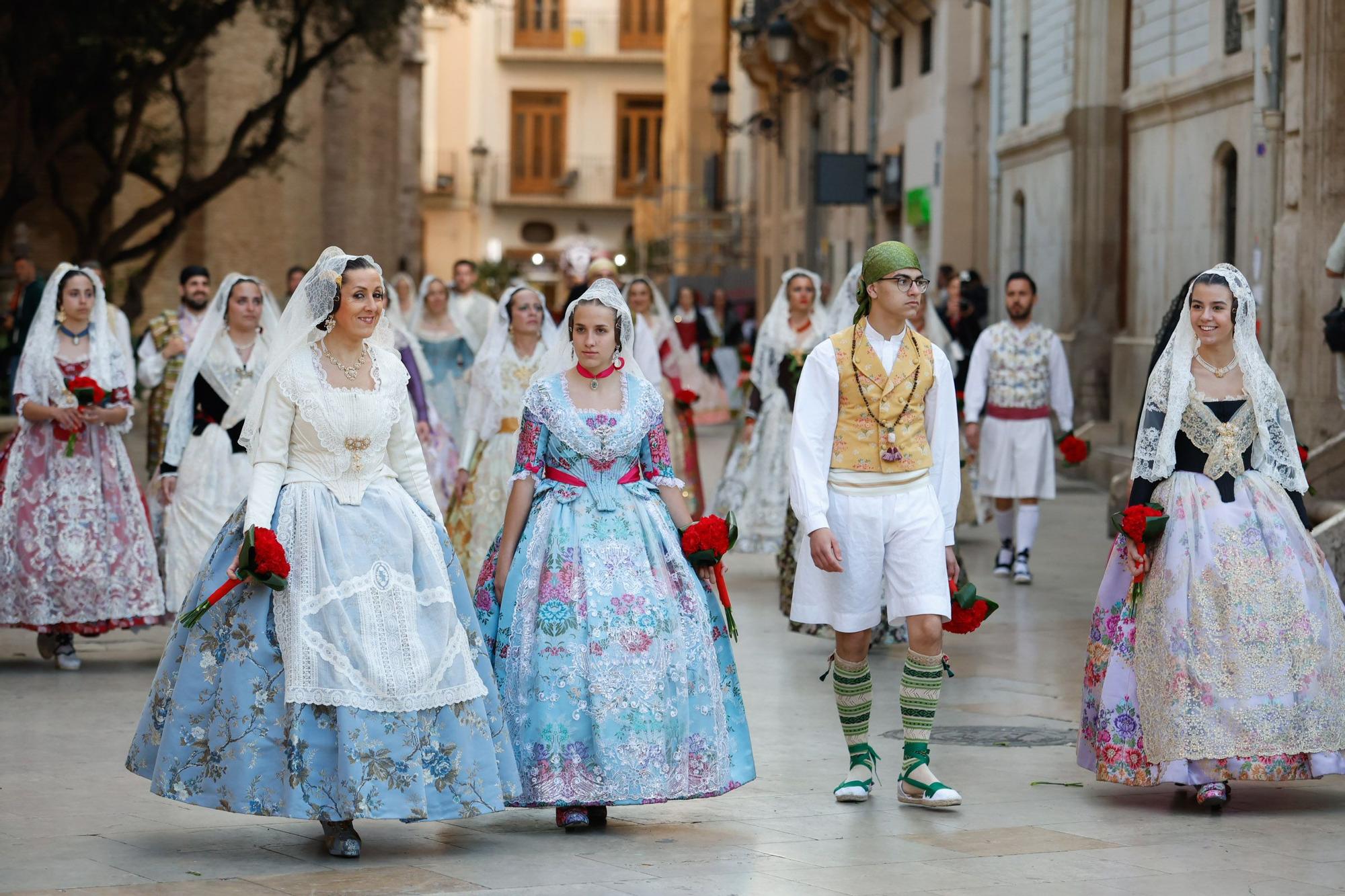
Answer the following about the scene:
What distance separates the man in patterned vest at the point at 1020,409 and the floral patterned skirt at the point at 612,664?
22.6ft

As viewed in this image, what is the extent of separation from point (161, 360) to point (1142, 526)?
6177 mm

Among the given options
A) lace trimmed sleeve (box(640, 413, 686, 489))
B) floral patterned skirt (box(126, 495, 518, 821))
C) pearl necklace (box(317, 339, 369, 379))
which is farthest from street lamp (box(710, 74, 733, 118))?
floral patterned skirt (box(126, 495, 518, 821))

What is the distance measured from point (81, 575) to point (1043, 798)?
5.06m

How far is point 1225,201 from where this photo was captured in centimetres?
1861

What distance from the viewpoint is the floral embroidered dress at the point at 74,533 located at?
34.1 feet

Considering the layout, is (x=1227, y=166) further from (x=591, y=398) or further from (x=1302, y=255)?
(x=591, y=398)

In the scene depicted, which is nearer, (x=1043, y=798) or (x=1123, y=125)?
(x=1043, y=798)

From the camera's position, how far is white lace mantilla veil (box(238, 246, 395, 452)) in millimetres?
6773

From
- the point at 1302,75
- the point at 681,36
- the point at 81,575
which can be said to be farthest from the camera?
the point at 681,36

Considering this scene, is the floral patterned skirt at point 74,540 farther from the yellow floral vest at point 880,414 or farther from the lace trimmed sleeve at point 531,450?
the yellow floral vest at point 880,414

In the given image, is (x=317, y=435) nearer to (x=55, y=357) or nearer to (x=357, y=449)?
(x=357, y=449)

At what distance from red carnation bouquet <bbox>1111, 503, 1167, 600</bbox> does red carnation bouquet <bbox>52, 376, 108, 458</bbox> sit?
17.1 ft

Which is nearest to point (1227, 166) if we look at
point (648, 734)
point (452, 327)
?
point (452, 327)

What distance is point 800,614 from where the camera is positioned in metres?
7.38
